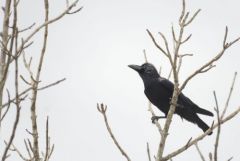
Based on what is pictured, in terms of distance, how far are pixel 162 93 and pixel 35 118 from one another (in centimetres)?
659

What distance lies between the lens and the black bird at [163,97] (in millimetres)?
9516

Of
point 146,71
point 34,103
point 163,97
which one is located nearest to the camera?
point 34,103

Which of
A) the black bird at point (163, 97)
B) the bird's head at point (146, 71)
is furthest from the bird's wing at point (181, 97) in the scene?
the bird's head at point (146, 71)

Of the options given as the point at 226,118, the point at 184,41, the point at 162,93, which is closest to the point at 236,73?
the point at 226,118

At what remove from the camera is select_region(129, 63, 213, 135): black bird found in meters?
9.52

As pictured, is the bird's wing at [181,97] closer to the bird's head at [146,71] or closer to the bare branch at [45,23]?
the bird's head at [146,71]

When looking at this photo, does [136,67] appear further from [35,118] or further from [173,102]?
[35,118]

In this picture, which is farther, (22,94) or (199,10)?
(199,10)

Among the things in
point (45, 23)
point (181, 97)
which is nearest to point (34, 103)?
point (45, 23)

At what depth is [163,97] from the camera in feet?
33.0

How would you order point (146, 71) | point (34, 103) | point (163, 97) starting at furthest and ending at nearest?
1. point (146, 71)
2. point (163, 97)
3. point (34, 103)

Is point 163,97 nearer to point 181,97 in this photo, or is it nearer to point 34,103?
point 181,97

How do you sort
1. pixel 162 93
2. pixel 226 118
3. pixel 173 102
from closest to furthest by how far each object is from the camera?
pixel 226 118
pixel 173 102
pixel 162 93

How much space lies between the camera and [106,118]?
445 centimetres
